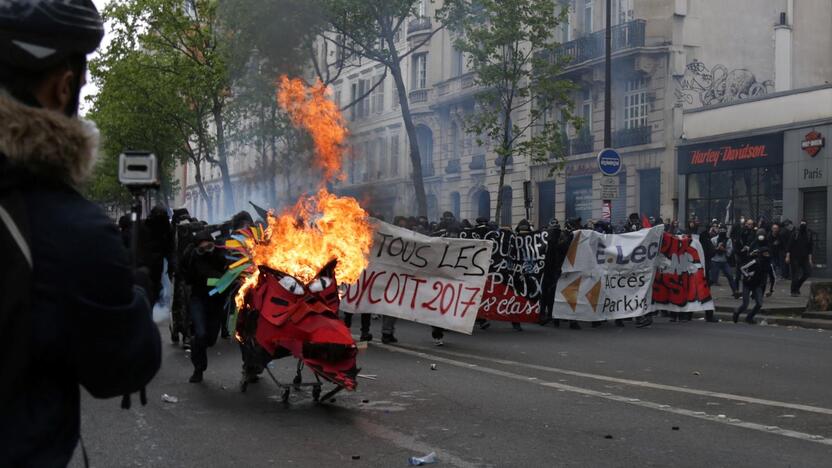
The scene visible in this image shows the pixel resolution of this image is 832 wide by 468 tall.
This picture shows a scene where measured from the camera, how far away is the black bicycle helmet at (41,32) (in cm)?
214

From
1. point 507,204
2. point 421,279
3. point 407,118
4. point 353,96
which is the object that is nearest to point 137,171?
point 421,279

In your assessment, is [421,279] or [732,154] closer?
[421,279]

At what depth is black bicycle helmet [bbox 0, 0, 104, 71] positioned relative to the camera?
2141mm

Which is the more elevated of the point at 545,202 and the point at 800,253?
the point at 545,202

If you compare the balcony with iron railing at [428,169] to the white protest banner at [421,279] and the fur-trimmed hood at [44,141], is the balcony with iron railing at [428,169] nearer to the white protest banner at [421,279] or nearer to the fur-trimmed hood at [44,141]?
the white protest banner at [421,279]

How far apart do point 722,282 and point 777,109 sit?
579 cm

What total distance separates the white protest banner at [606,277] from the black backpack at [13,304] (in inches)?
611

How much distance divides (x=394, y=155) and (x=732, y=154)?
68.4ft

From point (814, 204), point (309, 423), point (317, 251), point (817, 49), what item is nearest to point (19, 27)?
point (309, 423)

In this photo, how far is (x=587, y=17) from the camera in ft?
124

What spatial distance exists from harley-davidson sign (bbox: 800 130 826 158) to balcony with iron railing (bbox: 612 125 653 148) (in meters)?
6.67

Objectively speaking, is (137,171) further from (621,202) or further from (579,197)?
(579,197)

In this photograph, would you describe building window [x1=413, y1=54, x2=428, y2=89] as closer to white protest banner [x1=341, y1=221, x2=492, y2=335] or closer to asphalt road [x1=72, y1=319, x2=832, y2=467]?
white protest banner [x1=341, y1=221, x2=492, y2=335]

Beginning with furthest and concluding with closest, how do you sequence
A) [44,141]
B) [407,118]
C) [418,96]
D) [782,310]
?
[418,96] → [407,118] → [782,310] → [44,141]
